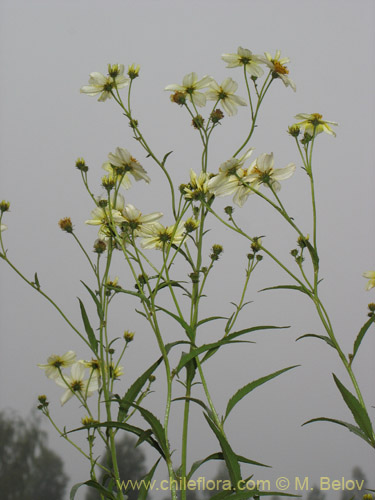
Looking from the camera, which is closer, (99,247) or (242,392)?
(242,392)

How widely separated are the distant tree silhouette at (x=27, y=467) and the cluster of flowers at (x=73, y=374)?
97 cm

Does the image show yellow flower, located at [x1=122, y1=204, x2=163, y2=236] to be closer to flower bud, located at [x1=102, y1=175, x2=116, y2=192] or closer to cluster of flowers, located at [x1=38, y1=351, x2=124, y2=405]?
flower bud, located at [x1=102, y1=175, x2=116, y2=192]

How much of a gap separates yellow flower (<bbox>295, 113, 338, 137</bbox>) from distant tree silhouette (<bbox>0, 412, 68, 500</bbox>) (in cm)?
123

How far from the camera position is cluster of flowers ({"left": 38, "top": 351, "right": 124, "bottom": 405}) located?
640mm

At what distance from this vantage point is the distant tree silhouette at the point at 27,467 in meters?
1.47

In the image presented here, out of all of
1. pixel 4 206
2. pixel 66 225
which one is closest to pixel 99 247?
pixel 66 225

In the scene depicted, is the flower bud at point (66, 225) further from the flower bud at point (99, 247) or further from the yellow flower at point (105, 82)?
the yellow flower at point (105, 82)

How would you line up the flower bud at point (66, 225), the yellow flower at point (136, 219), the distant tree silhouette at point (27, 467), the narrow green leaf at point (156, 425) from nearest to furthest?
the narrow green leaf at point (156, 425), the yellow flower at point (136, 219), the flower bud at point (66, 225), the distant tree silhouette at point (27, 467)

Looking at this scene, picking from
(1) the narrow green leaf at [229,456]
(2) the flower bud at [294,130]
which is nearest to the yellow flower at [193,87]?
(2) the flower bud at [294,130]

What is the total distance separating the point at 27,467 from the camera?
1509 mm

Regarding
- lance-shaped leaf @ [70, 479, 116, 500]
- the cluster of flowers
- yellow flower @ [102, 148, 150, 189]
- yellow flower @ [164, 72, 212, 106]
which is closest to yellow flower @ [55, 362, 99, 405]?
the cluster of flowers

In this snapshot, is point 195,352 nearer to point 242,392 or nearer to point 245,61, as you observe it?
point 242,392

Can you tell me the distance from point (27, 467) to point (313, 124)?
1.28m

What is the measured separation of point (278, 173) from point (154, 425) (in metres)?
0.27
